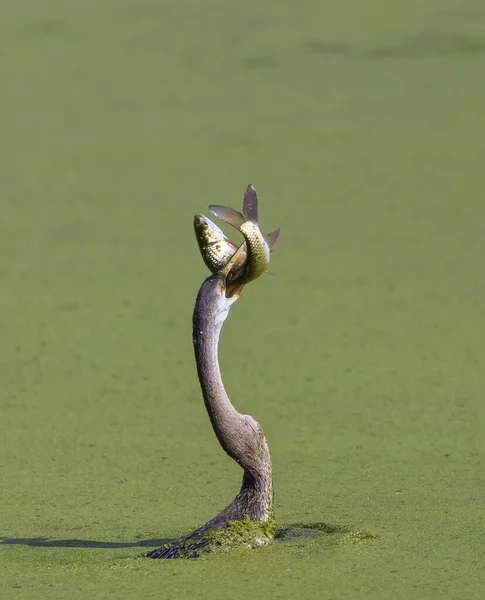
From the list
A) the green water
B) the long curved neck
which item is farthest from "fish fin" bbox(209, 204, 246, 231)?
the green water

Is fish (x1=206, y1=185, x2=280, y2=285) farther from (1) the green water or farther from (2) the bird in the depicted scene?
(1) the green water

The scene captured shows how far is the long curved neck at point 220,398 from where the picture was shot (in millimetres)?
2119

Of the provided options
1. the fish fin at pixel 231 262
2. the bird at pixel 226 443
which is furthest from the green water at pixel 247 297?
the fish fin at pixel 231 262

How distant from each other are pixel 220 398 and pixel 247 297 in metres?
2.32

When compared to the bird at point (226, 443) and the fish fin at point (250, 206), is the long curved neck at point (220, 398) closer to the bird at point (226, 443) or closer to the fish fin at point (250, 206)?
the bird at point (226, 443)

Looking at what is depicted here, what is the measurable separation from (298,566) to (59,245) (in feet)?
9.48

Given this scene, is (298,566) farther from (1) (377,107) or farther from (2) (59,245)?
(1) (377,107)

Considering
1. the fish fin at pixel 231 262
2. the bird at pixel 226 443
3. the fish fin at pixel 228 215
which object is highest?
the fish fin at pixel 228 215

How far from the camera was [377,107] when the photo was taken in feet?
19.4

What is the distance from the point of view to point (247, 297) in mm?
4461

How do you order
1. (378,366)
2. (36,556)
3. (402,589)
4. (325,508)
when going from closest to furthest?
(402,589) → (36,556) → (325,508) → (378,366)

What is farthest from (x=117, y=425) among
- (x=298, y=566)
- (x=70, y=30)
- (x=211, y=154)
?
(x=70, y=30)

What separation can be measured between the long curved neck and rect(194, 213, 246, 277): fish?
2 cm

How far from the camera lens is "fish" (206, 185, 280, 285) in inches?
79.6
